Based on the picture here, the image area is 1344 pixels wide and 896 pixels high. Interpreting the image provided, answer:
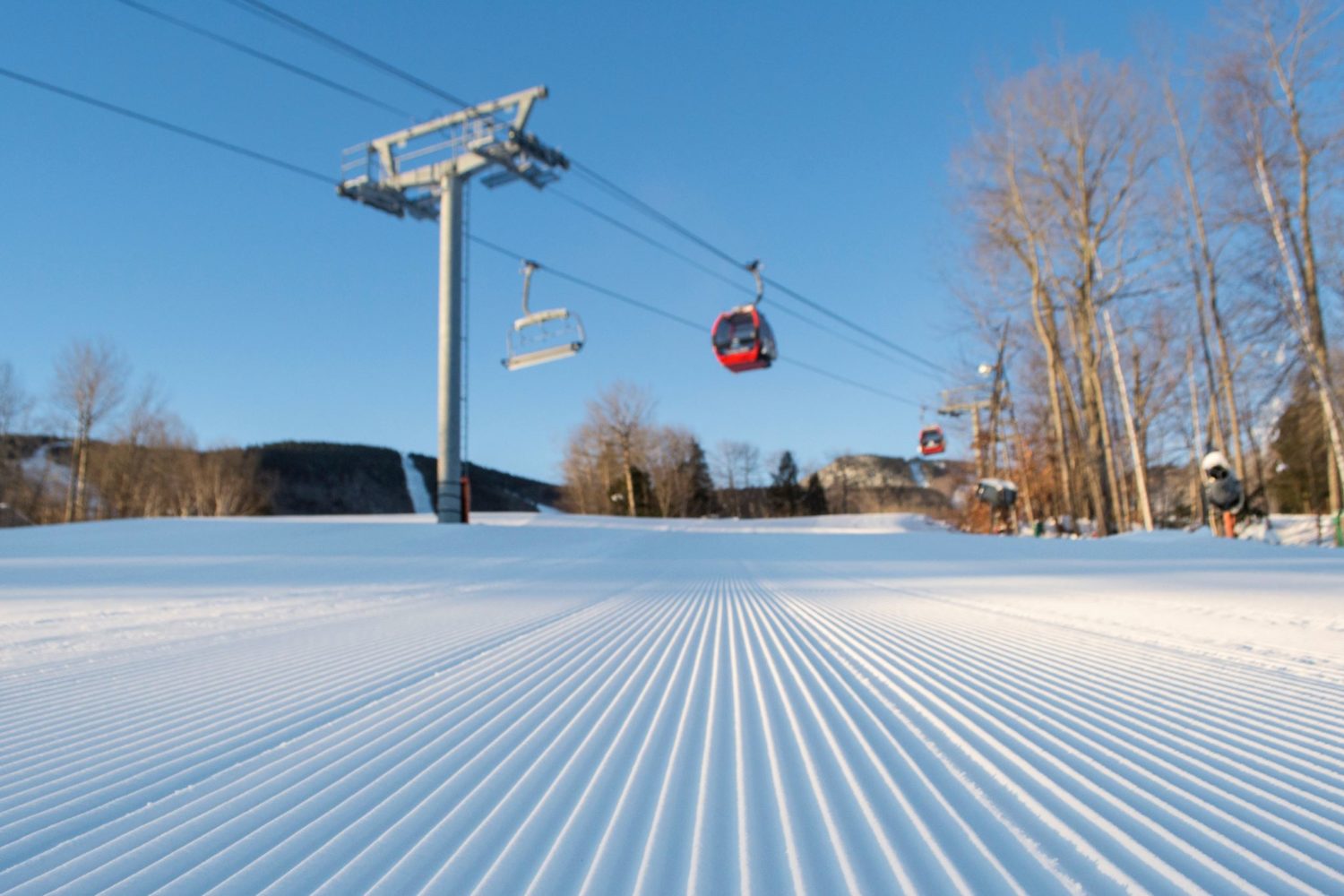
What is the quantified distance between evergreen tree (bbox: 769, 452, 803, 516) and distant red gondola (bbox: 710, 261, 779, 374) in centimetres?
4725

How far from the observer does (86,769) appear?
166 centimetres

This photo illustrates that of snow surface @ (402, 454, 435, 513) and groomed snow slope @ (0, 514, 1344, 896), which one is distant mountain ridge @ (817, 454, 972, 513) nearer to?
snow surface @ (402, 454, 435, 513)

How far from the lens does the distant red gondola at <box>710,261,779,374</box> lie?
14.3m

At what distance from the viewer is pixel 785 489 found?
2477 inches

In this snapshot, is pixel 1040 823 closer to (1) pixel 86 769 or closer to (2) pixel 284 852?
(2) pixel 284 852

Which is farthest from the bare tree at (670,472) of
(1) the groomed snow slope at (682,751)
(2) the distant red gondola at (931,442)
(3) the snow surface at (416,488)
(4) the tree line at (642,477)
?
(1) the groomed snow slope at (682,751)

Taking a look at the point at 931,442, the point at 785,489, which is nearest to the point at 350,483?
the point at 785,489

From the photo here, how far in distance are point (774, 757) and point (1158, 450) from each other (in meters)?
32.3

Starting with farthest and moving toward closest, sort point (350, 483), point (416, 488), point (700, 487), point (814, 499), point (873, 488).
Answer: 1. point (873, 488)
2. point (814, 499)
3. point (416, 488)
4. point (700, 487)
5. point (350, 483)

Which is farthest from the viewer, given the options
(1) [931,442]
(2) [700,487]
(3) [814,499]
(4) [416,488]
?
(3) [814,499]

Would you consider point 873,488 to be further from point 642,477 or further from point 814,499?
point 642,477

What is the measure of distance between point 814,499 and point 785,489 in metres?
2.65

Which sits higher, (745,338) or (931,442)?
(745,338)

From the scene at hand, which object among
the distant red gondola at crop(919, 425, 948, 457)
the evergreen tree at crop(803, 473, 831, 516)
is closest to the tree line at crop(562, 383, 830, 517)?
the evergreen tree at crop(803, 473, 831, 516)
